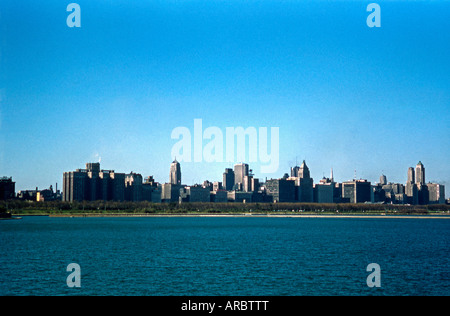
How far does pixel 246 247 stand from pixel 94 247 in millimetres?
22475

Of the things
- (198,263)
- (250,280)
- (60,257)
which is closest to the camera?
(250,280)

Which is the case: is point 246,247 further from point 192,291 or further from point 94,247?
point 192,291

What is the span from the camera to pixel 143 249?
67.9m

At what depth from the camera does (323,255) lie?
6069 centimetres

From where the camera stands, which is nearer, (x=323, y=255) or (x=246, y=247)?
(x=323, y=255)

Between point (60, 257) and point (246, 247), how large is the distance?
2695 centimetres

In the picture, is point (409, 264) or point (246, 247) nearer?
point (409, 264)

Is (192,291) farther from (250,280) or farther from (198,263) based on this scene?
(198,263)

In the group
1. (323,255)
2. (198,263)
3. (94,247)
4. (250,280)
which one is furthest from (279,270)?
(94,247)
